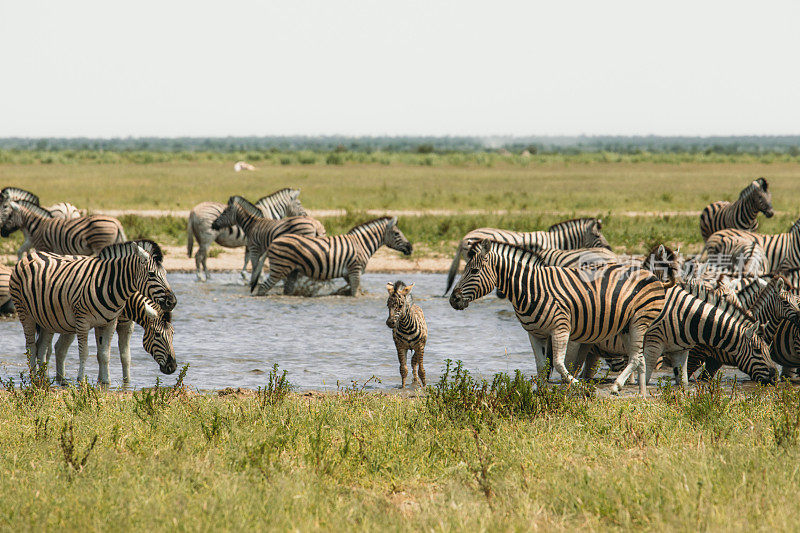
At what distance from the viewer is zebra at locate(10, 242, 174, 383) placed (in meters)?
9.03

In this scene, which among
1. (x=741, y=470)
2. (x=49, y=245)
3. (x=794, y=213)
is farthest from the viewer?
(x=794, y=213)

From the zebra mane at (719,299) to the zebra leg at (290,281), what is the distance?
25.9 ft

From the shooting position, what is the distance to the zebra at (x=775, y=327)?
9758 millimetres

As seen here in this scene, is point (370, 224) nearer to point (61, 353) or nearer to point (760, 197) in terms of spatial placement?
point (760, 197)

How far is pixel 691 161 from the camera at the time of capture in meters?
73.9

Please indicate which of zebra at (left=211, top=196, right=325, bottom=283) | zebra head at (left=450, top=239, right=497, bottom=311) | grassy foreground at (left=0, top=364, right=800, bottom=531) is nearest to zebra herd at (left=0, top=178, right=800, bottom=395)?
zebra head at (left=450, top=239, right=497, bottom=311)

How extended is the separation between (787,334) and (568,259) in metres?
3.72

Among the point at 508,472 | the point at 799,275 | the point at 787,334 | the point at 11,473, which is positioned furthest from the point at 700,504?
the point at 799,275

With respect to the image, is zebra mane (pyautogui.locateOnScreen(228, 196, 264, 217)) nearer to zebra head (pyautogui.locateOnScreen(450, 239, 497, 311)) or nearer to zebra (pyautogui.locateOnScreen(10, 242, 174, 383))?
zebra (pyautogui.locateOnScreen(10, 242, 174, 383))

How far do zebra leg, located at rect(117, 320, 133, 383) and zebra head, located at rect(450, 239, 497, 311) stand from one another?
340cm

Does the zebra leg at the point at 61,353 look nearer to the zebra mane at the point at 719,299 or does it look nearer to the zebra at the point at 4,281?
the zebra at the point at 4,281

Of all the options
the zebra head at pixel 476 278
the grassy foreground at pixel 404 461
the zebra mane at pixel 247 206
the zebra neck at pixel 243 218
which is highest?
the zebra head at pixel 476 278

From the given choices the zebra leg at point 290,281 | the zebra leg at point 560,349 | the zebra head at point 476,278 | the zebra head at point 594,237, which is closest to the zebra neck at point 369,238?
the zebra leg at point 290,281

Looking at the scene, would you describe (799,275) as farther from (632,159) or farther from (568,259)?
(632,159)
